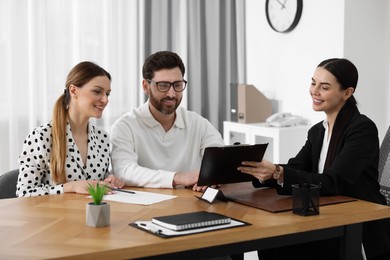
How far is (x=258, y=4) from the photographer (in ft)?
16.3

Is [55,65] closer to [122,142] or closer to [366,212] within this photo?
[122,142]

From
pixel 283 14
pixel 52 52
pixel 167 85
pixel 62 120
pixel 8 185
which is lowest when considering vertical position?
pixel 8 185

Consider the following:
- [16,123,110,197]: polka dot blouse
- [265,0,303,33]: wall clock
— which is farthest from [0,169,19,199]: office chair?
[265,0,303,33]: wall clock

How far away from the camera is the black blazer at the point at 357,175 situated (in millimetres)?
2170

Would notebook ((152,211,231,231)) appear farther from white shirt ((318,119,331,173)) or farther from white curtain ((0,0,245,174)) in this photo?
white curtain ((0,0,245,174))

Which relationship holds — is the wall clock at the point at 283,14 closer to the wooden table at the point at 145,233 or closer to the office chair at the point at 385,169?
the office chair at the point at 385,169

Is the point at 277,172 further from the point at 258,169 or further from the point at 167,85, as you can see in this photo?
the point at 167,85

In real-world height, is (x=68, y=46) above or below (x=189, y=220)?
above

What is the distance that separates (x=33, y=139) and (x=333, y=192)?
48.7 inches

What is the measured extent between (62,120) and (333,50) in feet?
8.07

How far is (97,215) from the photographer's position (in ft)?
5.56

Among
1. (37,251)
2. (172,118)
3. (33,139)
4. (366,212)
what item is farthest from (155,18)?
(37,251)

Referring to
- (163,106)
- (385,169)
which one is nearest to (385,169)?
(385,169)

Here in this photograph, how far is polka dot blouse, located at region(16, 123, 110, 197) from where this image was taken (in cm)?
228
